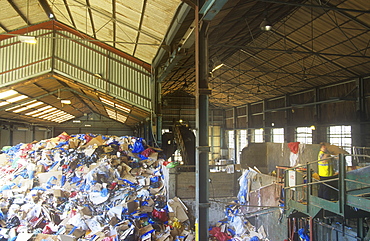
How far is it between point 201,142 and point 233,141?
Answer: 27754 mm

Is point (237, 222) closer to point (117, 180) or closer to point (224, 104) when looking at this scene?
point (117, 180)

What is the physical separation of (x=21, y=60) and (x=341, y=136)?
65.9 ft

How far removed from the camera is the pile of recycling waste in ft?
28.9

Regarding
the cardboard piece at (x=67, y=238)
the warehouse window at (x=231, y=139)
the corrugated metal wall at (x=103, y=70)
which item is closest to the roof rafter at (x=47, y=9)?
the corrugated metal wall at (x=103, y=70)

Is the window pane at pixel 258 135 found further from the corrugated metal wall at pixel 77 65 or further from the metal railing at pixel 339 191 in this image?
the metal railing at pixel 339 191

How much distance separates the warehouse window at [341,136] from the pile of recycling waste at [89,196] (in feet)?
38.2

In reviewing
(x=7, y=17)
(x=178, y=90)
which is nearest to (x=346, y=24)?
(x=7, y=17)

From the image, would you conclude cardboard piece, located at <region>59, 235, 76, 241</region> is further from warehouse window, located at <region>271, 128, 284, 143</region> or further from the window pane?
the window pane

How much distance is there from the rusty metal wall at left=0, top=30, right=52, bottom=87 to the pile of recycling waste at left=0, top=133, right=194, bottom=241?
443 centimetres

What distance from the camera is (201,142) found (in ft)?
20.8

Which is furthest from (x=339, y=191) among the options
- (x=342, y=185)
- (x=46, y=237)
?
(x=46, y=237)

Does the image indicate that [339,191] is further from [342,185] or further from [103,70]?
[103,70]

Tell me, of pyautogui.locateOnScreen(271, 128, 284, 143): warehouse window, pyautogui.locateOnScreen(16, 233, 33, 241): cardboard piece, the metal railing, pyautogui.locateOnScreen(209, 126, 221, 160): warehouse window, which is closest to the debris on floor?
the metal railing

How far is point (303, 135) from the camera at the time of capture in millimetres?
20688
